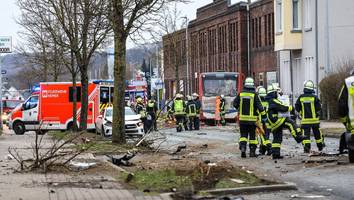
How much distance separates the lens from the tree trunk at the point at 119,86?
62.7 ft

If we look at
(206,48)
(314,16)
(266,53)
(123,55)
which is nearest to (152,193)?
(123,55)

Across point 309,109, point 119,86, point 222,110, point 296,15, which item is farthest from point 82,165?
point 296,15

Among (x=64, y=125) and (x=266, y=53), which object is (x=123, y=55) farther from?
(x=266, y=53)

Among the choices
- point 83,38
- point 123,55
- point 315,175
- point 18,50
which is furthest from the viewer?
point 18,50

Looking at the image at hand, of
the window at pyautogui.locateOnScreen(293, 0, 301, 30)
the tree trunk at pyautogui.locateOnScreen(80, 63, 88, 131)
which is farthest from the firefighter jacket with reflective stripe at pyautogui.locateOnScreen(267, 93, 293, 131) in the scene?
the window at pyautogui.locateOnScreen(293, 0, 301, 30)

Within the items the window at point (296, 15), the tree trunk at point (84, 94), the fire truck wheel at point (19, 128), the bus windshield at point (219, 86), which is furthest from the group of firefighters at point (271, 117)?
the window at point (296, 15)

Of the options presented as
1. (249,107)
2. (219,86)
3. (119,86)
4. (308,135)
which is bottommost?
(308,135)

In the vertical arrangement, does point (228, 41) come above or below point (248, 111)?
above

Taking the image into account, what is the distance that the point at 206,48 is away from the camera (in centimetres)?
6675

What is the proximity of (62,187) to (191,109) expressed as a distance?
73.9 feet

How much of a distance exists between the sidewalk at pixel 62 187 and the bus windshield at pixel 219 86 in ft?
90.4

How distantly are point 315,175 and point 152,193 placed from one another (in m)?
3.72

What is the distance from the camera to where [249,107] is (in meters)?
15.8

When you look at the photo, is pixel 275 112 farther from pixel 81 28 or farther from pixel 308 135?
pixel 81 28
